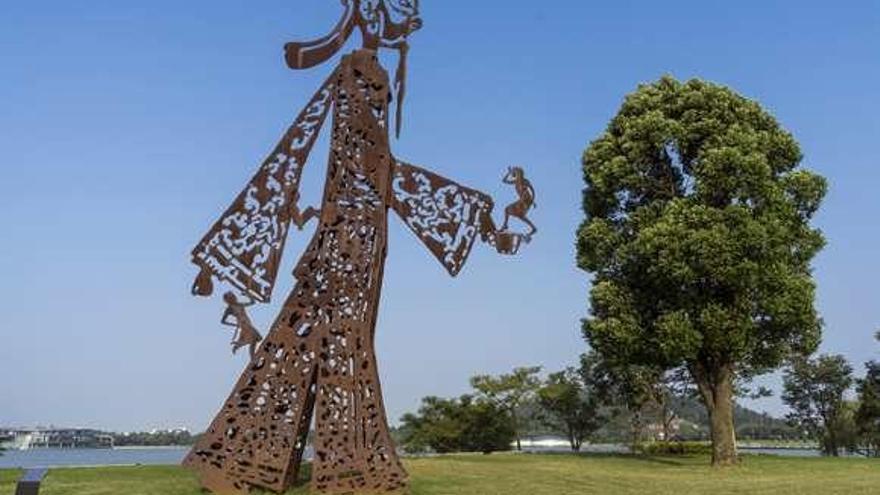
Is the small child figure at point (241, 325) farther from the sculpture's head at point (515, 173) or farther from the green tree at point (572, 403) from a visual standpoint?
the green tree at point (572, 403)

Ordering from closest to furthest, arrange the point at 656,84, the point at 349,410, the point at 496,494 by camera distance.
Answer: the point at 349,410 < the point at 496,494 < the point at 656,84

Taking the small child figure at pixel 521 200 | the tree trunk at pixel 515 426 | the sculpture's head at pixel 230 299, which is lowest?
the tree trunk at pixel 515 426

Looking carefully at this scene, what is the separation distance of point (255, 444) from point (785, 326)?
1608 cm

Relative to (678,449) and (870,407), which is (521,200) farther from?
(870,407)

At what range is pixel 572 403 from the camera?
3991cm

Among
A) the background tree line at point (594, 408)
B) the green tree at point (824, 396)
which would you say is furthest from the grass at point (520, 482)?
the green tree at point (824, 396)

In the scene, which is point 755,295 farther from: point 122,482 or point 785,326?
point 122,482

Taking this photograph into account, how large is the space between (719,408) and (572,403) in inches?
→ 650

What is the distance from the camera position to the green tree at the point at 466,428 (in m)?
37.1

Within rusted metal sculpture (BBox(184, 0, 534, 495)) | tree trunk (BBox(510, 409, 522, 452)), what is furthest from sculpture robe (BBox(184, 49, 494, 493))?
tree trunk (BBox(510, 409, 522, 452))

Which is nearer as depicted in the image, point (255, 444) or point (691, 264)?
point (255, 444)

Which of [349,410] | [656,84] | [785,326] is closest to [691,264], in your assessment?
[785,326]

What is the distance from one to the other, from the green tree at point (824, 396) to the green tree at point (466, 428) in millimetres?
16386

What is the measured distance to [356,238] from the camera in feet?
42.3
